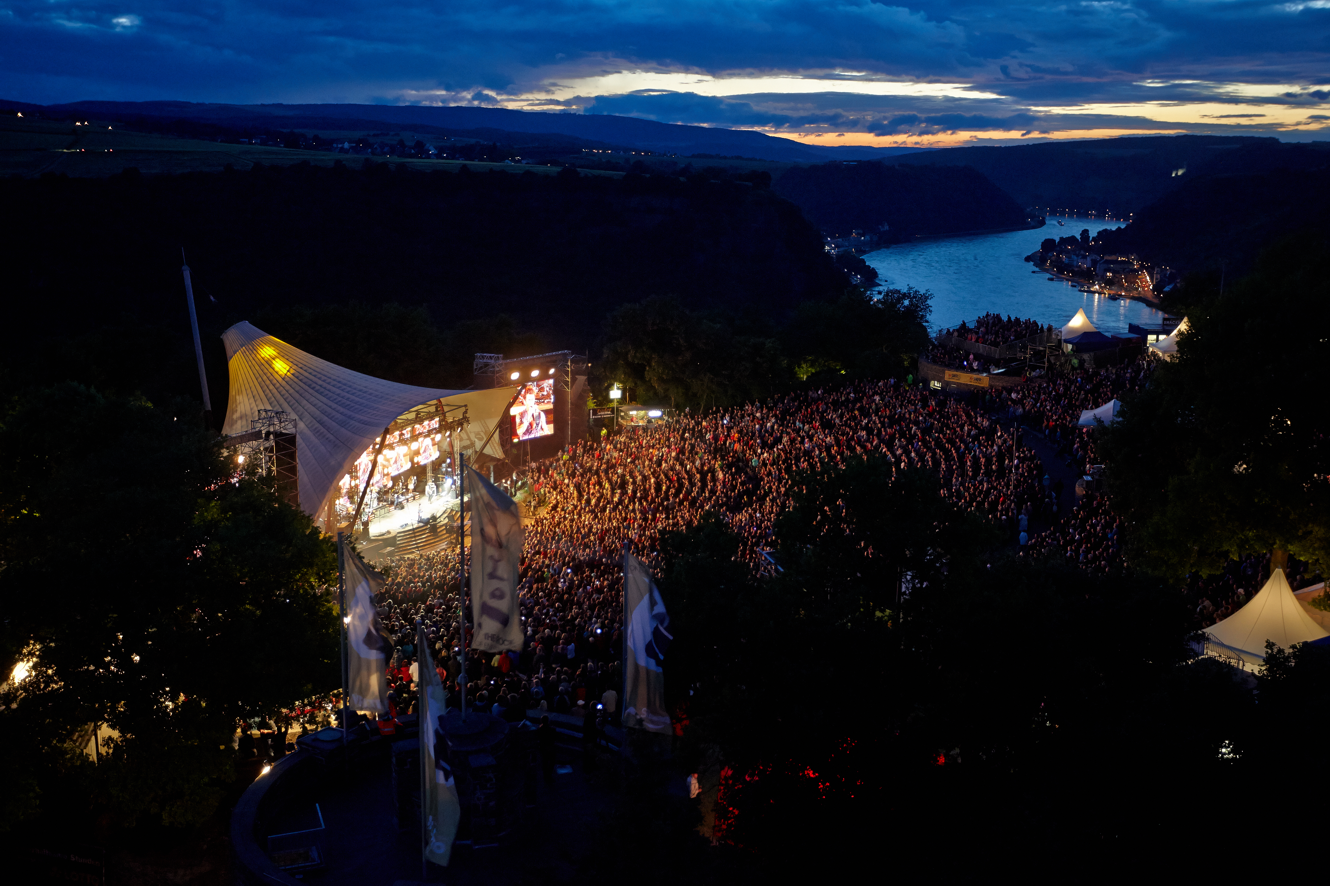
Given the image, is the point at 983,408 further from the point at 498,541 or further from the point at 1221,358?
the point at 498,541

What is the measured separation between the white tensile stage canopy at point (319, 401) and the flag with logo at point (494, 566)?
1130 cm

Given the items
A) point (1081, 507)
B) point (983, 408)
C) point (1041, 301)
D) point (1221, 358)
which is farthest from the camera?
point (1041, 301)

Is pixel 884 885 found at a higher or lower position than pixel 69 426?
lower

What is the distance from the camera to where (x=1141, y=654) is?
37.0 feet

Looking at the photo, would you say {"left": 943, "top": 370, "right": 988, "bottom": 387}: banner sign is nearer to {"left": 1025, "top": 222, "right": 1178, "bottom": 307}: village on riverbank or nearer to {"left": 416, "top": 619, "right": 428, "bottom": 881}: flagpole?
{"left": 416, "top": 619, "right": 428, "bottom": 881}: flagpole

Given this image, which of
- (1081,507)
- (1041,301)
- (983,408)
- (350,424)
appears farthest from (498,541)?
(1041,301)

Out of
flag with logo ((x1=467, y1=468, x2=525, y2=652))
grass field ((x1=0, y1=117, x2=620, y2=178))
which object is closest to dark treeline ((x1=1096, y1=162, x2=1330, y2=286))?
grass field ((x1=0, y1=117, x2=620, y2=178))

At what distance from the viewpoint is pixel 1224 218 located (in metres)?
123

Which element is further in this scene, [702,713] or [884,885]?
[702,713]

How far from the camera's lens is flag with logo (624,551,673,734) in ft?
33.3

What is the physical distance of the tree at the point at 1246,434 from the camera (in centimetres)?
1608

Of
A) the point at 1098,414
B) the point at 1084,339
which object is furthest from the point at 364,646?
the point at 1084,339

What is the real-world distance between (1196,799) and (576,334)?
71.0 m

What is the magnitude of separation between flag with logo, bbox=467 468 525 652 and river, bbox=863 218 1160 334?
80.4m
